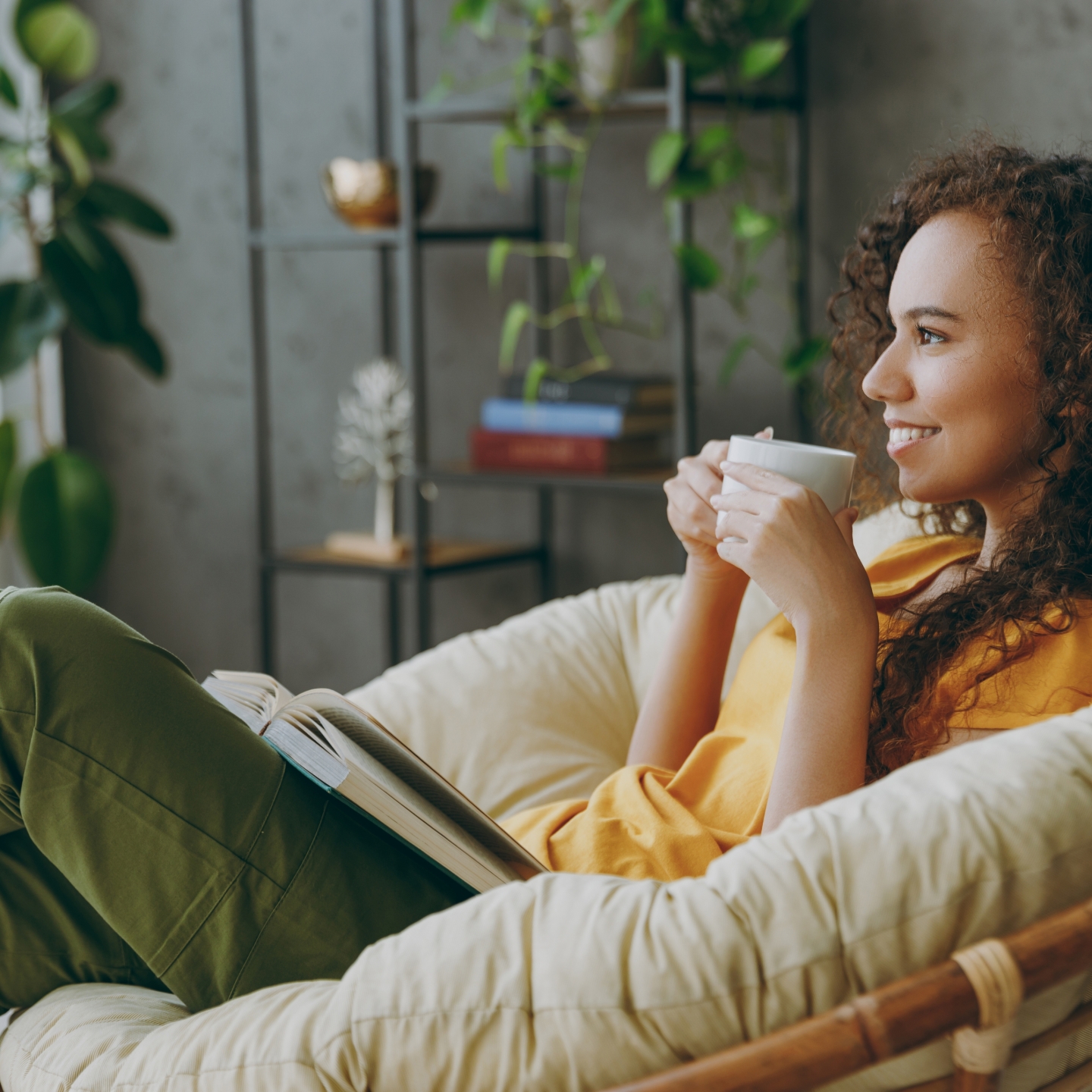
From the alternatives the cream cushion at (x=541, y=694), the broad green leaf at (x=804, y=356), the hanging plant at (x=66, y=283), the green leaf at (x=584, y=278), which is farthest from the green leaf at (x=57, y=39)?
the cream cushion at (x=541, y=694)

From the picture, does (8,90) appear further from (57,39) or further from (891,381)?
(891,381)

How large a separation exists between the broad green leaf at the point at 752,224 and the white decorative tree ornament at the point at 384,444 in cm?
69

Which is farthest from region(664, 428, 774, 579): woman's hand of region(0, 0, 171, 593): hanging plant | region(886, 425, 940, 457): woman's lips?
region(0, 0, 171, 593): hanging plant

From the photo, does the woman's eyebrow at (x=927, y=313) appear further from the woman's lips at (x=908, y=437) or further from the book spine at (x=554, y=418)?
the book spine at (x=554, y=418)

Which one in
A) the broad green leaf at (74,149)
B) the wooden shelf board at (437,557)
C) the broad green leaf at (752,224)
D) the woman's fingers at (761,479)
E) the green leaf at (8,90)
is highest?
the green leaf at (8,90)

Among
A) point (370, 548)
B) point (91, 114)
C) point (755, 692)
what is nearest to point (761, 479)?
point (755, 692)

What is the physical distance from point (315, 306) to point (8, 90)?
73 centimetres

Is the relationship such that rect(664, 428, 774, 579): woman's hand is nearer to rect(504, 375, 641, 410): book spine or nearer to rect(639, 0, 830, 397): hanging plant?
rect(639, 0, 830, 397): hanging plant

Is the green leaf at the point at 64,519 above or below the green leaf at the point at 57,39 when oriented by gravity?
below

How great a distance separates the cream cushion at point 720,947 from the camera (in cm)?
Result: 72

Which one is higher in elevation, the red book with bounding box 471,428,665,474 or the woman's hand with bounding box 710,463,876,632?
the woman's hand with bounding box 710,463,876,632

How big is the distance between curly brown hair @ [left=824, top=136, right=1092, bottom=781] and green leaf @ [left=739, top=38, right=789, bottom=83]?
3.07 ft

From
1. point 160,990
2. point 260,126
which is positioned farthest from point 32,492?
point 160,990

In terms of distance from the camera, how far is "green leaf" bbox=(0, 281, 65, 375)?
2.52m
